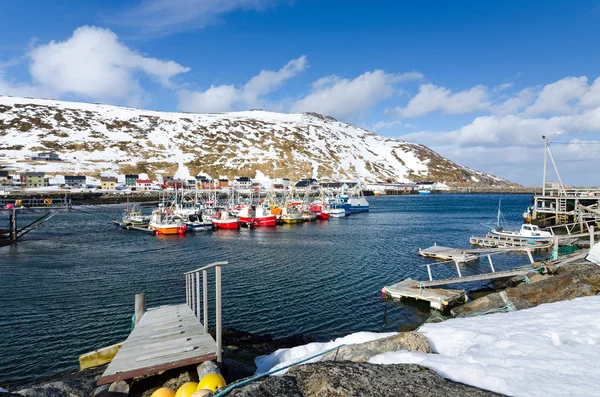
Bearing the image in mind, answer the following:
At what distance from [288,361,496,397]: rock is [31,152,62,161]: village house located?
175075 mm

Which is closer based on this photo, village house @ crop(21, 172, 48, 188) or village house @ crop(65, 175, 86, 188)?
village house @ crop(21, 172, 48, 188)

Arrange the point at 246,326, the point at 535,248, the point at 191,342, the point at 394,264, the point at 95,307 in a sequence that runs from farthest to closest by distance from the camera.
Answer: the point at 535,248
the point at 394,264
the point at 95,307
the point at 246,326
the point at 191,342

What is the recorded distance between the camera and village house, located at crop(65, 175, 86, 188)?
128 meters

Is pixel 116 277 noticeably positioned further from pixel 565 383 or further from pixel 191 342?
pixel 565 383

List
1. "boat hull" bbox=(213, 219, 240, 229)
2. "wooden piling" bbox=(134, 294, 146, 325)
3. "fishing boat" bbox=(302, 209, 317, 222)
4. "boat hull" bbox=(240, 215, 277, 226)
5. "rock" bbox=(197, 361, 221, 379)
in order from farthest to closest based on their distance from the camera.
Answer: "fishing boat" bbox=(302, 209, 317, 222)
"boat hull" bbox=(240, 215, 277, 226)
"boat hull" bbox=(213, 219, 240, 229)
"wooden piling" bbox=(134, 294, 146, 325)
"rock" bbox=(197, 361, 221, 379)

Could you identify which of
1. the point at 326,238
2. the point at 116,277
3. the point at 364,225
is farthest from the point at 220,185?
the point at 116,277

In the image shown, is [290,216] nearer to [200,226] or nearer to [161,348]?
[200,226]

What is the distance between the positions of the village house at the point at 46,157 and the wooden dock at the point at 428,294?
165 metres

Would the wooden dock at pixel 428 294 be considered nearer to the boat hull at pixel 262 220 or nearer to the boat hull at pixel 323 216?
the boat hull at pixel 262 220

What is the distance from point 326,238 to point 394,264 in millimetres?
18123

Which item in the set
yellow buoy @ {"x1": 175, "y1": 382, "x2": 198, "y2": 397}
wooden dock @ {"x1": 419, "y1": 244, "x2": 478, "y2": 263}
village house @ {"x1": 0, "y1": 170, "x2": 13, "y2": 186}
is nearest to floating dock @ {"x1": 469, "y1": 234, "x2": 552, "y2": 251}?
wooden dock @ {"x1": 419, "y1": 244, "x2": 478, "y2": 263}

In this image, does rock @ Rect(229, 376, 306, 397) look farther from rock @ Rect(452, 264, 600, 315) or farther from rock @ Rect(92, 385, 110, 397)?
rock @ Rect(452, 264, 600, 315)

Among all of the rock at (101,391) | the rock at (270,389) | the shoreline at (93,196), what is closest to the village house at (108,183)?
the shoreline at (93,196)

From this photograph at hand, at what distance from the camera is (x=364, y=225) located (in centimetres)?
6719
